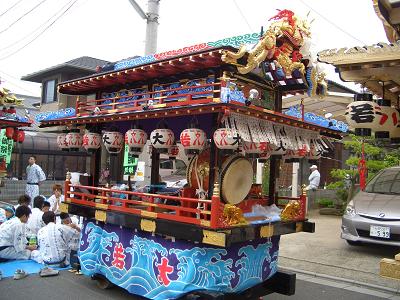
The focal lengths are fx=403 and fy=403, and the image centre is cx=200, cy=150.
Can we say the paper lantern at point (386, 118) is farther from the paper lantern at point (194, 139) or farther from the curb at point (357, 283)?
the curb at point (357, 283)

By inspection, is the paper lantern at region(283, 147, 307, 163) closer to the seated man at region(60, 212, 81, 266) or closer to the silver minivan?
the silver minivan

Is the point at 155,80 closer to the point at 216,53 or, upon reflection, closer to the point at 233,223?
the point at 216,53

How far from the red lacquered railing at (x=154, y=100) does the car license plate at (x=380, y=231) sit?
475 cm

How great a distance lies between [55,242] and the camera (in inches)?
299

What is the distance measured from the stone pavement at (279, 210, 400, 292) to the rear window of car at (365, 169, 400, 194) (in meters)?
1.28

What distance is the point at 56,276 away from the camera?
7.15 m

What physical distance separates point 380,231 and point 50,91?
818 inches

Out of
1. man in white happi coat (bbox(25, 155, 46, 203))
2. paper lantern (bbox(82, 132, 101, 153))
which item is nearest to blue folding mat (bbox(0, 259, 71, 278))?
paper lantern (bbox(82, 132, 101, 153))

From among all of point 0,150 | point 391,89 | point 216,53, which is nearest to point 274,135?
point 216,53

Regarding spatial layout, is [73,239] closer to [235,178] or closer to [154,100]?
[154,100]

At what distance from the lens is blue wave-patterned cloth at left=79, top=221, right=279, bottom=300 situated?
506 centimetres

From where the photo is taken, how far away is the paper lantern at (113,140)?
659 centimetres

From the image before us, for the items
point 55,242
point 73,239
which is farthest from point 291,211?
point 55,242

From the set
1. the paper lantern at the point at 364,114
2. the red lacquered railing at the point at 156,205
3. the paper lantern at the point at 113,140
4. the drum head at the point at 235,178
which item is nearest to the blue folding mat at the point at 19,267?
the red lacquered railing at the point at 156,205
